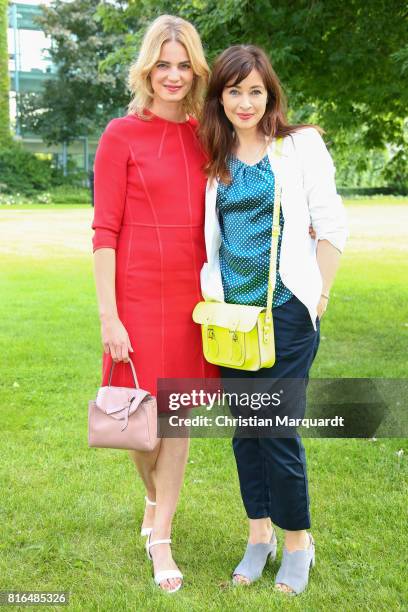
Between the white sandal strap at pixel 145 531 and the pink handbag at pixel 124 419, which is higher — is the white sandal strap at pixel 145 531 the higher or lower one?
the lower one

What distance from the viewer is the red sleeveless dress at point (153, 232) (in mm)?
2953

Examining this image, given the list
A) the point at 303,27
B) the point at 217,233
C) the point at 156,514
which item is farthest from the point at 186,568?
the point at 303,27

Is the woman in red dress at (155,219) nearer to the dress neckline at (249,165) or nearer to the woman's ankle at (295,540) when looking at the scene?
the dress neckline at (249,165)

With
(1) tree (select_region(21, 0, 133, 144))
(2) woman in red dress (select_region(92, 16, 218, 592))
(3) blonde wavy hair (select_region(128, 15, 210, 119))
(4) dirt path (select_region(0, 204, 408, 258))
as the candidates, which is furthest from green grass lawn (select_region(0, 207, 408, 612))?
(1) tree (select_region(21, 0, 133, 144))

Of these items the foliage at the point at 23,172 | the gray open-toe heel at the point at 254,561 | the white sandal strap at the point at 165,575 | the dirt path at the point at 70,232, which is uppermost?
the gray open-toe heel at the point at 254,561


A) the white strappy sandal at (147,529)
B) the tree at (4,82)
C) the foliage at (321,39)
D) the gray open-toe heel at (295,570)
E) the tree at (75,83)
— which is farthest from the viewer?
the tree at (75,83)

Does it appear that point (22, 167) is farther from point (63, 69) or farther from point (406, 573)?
point (406, 573)

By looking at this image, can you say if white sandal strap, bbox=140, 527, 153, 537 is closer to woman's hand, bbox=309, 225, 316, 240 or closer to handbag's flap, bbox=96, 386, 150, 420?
handbag's flap, bbox=96, 386, 150, 420

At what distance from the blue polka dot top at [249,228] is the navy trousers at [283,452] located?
106mm

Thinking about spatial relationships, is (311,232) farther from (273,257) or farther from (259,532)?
(259,532)

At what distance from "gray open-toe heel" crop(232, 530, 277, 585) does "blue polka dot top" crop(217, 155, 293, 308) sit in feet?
3.38

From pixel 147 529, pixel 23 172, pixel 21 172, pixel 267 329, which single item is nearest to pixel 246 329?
pixel 267 329

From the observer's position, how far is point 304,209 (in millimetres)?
2832

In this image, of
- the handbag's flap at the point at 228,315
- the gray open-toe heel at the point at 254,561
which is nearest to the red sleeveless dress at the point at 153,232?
the handbag's flap at the point at 228,315
